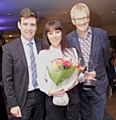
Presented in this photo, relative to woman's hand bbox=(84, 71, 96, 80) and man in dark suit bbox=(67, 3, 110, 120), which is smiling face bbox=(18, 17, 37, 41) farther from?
woman's hand bbox=(84, 71, 96, 80)

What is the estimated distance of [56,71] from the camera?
157 centimetres

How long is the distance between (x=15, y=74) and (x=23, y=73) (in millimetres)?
75

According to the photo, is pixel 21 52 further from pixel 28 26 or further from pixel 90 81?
pixel 90 81

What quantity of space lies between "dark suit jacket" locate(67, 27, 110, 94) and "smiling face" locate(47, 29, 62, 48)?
26cm

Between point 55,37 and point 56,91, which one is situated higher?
point 55,37

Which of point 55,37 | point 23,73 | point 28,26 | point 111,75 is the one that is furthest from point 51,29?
point 111,75

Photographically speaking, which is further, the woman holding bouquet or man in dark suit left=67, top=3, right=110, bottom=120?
man in dark suit left=67, top=3, right=110, bottom=120

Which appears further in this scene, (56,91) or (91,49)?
(91,49)

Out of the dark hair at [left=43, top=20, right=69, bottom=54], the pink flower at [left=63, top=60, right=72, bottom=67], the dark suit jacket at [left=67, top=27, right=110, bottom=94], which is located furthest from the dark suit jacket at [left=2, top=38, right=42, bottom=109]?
the dark suit jacket at [left=67, top=27, right=110, bottom=94]

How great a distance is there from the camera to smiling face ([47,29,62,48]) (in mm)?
1658

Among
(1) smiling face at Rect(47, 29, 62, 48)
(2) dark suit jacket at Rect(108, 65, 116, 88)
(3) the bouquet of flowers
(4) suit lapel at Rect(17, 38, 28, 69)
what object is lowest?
(2) dark suit jacket at Rect(108, 65, 116, 88)

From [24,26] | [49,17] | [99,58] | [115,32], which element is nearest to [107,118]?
[99,58]

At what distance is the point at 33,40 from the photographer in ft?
5.89

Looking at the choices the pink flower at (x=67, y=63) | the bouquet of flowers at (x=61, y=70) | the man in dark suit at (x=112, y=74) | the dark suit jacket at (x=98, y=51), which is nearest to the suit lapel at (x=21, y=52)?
the bouquet of flowers at (x=61, y=70)
